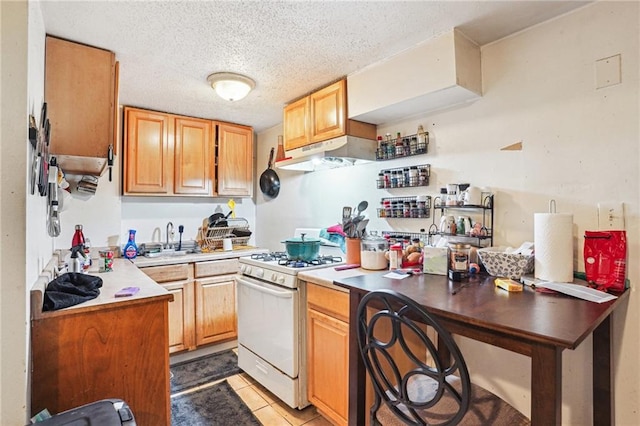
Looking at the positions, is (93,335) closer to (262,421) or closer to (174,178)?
(262,421)

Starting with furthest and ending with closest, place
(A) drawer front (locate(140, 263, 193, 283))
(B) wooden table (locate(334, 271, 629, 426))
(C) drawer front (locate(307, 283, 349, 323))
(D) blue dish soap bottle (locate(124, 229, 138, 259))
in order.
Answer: (D) blue dish soap bottle (locate(124, 229, 138, 259)), (A) drawer front (locate(140, 263, 193, 283)), (C) drawer front (locate(307, 283, 349, 323)), (B) wooden table (locate(334, 271, 629, 426))

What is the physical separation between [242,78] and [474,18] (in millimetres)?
1436

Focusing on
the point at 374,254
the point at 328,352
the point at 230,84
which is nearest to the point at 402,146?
the point at 374,254

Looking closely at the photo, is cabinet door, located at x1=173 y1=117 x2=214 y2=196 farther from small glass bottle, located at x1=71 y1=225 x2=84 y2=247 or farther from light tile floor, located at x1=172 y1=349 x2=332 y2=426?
light tile floor, located at x1=172 y1=349 x2=332 y2=426

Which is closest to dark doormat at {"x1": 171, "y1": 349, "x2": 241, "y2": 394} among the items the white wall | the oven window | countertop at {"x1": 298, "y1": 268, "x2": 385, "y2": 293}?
the oven window

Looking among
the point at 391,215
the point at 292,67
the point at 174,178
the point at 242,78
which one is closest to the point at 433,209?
the point at 391,215

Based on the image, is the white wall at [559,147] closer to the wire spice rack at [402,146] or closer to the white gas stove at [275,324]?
the wire spice rack at [402,146]

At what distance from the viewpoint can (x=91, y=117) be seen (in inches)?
71.3

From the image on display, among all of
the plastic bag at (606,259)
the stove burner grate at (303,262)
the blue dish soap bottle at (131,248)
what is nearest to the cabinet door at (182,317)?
the blue dish soap bottle at (131,248)

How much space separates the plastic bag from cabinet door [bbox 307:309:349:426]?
111cm

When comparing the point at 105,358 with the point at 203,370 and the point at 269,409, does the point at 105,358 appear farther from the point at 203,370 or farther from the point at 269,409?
the point at 203,370

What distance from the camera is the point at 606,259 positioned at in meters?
1.31

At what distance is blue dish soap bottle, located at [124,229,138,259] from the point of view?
9.09 ft

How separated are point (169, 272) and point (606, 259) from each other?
282cm
